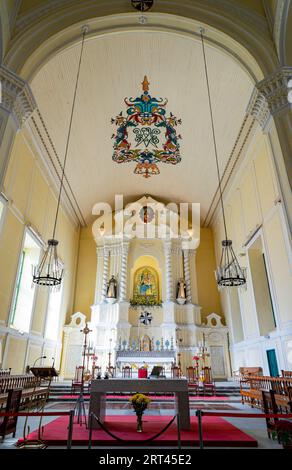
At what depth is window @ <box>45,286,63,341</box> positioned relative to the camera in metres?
11.4

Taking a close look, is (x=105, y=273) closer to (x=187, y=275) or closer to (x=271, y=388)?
(x=187, y=275)

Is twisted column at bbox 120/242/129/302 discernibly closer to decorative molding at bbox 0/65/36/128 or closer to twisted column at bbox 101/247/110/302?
twisted column at bbox 101/247/110/302

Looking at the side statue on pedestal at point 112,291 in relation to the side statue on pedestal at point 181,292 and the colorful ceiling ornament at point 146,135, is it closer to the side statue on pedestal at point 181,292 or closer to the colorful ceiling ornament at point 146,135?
the side statue on pedestal at point 181,292

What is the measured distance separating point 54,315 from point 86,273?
2900mm

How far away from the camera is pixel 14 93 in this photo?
591cm

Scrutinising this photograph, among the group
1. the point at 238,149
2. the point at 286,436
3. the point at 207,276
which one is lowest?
the point at 286,436

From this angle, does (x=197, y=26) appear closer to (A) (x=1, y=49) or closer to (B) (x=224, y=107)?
(B) (x=224, y=107)

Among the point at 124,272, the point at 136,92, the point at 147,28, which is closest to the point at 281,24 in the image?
the point at 147,28

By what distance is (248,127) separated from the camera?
9156 mm

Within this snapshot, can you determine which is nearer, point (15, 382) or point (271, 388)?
point (271, 388)

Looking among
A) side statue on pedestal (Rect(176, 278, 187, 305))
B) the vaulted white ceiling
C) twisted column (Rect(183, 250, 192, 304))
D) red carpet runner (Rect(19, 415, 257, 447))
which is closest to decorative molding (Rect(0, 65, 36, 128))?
the vaulted white ceiling

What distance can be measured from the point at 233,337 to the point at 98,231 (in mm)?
7503
